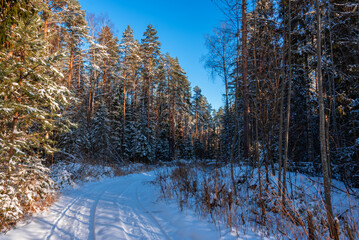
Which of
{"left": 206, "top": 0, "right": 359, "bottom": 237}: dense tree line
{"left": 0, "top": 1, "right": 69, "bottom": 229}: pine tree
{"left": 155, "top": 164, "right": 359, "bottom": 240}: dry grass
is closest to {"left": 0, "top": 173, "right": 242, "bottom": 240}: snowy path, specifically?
{"left": 155, "top": 164, "right": 359, "bottom": 240}: dry grass

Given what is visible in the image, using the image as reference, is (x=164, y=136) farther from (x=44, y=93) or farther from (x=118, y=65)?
(x=44, y=93)

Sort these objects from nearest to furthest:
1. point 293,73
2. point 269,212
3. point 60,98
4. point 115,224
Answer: point 115,224, point 269,212, point 60,98, point 293,73

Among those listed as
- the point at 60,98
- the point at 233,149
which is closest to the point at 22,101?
the point at 60,98

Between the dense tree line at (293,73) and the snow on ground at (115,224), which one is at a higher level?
the dense tree line at (293,73)

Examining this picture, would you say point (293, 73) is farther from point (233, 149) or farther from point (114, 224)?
point (114, 224)

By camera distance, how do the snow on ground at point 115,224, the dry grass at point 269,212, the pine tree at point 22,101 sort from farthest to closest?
the pine tree at point 22,101
the snow on ground at point 115,224
the dry grass at point 269,212

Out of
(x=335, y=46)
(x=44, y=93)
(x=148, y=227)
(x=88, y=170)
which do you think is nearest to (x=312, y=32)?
(x=335, y=46)

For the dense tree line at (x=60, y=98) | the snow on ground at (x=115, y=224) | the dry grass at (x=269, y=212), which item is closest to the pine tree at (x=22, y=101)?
the dense tree line at (x=60, y=98)

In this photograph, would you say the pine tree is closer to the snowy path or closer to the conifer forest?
the conifer forest

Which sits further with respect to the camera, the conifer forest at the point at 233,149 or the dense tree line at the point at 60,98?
the dense tree line at the point at 60,98

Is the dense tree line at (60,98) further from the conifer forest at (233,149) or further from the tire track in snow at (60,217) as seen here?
the tire track in snow at (60,217)

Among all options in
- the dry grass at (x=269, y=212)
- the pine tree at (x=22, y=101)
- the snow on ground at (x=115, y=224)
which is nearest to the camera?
the dry grass at (x=269, y=212)

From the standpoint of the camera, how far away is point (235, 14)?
652cm

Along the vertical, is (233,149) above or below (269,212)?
above
